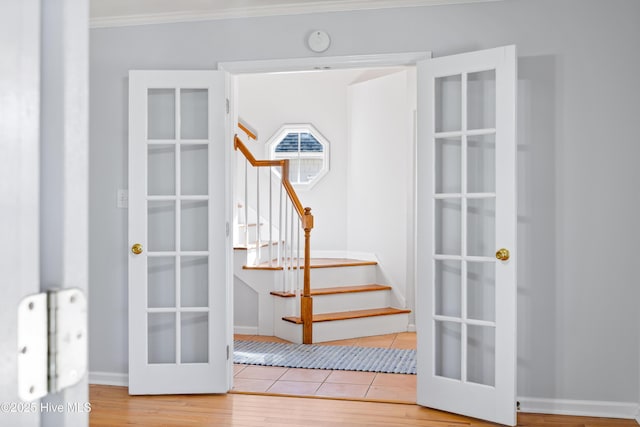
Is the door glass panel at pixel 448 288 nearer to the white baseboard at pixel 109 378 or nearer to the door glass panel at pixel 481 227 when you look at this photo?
the door glass panel at pixel 481 227

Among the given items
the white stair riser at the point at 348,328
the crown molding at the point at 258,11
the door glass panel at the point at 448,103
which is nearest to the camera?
the door glass panel at the point at 448,103

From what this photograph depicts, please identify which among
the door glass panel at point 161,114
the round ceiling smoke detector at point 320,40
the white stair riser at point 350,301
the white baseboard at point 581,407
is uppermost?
the round ceiling smoke detector at point 320,40

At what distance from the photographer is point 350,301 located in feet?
18.3

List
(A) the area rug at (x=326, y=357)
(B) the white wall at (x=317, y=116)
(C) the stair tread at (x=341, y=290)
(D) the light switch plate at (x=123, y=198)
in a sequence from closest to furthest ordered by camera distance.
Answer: (D) the light switch plate at (x=123, y=198)
(A) the area rug at (x=326, y=357)
(C) the stair tread at (x=341, y=290)
(B) the white wall at (x=317, y=116)

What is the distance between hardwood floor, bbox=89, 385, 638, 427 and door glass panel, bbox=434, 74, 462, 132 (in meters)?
1.64

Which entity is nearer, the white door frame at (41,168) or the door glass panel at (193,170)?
the white door frame at (41,168)

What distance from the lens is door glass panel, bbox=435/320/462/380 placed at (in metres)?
3.45

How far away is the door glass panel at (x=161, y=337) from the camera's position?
3797 mm

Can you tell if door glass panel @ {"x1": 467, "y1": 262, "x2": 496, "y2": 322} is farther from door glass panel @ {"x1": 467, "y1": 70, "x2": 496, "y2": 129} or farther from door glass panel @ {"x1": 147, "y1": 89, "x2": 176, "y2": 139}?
door glass panel @ {"x1": 147, "y1": 89, "x2": 176, "y2": 139}

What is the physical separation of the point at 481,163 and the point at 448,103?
1.32 feet

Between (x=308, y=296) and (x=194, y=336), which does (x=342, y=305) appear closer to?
(x=308, y=296)

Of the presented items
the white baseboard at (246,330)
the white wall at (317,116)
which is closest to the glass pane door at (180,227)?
the white baseboard at (246,330)

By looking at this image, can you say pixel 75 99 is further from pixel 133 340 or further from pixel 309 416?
pixel 133 340

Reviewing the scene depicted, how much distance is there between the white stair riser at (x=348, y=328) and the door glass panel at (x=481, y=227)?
2.08 meters
